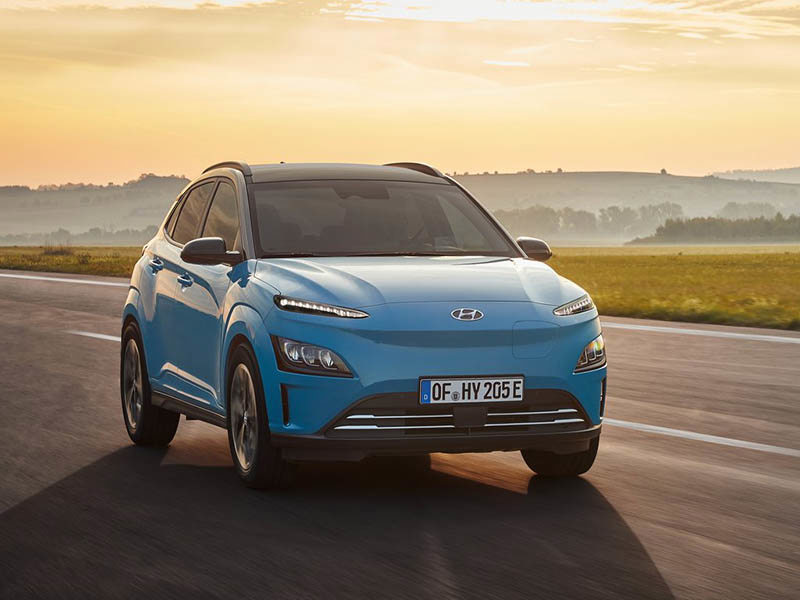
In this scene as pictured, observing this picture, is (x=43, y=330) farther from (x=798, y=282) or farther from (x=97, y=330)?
(x=798, y=282)

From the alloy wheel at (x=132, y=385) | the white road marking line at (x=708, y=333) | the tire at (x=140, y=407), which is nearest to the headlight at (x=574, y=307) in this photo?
the tire at (x=140, y=407)

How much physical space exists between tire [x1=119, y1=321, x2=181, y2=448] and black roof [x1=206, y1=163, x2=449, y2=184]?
4.45ft

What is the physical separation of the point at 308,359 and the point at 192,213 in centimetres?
271

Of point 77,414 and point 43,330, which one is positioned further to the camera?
point 43,330

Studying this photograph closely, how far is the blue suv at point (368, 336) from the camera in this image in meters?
6.63

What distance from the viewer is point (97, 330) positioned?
1791 centimetres

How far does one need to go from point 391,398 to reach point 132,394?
3208 mm

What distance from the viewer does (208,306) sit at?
7.85m

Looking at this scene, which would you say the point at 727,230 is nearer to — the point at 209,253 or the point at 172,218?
the point at 172,218

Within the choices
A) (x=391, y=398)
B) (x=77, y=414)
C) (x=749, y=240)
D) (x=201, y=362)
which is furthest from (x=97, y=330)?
(x=749, y=240)

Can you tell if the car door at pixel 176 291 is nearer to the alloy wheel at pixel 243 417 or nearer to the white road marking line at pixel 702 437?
the alloy wheel at pixel 243 417

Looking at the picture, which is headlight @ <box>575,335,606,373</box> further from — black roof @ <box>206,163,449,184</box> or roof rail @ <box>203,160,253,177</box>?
roof rail @ <box>203,160,253,177</box>

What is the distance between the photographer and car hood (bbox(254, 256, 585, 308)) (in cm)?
688

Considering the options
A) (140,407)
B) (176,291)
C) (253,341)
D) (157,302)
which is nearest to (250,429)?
(253,341)
